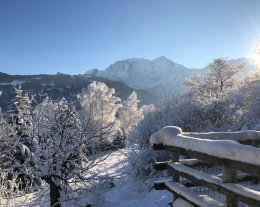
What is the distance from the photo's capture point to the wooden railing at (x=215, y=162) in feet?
11.7

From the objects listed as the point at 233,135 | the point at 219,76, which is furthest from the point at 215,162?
the point at 219,76

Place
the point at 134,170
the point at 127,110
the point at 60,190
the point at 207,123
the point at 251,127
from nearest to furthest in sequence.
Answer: the point at 60,190 → the point at 134,170 → the point at 251,127 → the point at 207,123 → the point at 127,110

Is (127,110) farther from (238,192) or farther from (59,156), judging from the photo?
(238,192)

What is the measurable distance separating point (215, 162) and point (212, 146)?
0.57ft

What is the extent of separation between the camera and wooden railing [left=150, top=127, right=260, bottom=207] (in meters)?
3.55

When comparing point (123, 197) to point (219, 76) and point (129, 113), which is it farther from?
point (129, 113)

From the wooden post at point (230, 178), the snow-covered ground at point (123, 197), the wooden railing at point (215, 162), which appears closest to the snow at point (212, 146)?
the wooden railing at point (215, 162)

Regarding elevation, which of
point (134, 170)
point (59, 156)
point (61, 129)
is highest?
point (61, 129)

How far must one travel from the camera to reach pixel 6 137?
11.7 metres

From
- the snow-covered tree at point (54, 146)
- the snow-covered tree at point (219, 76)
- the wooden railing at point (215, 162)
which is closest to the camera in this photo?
the wooden railing at point (215, 162)

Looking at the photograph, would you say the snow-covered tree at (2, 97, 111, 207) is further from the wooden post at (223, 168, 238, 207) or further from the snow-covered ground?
the wooden post at (223, 168, 238, 207)

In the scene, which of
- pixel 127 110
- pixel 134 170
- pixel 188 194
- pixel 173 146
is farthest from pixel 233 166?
pixel 127 110

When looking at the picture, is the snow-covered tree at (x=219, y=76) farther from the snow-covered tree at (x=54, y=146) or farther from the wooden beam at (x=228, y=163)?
the wooden beam at (x=228, y=163)

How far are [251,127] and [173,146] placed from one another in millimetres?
14868
